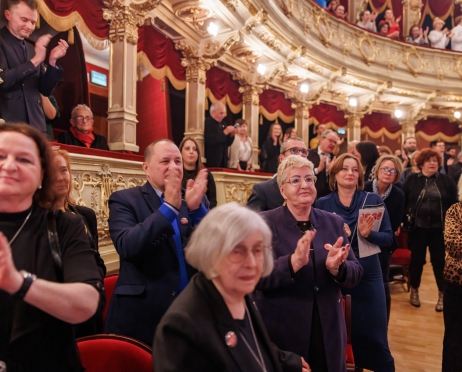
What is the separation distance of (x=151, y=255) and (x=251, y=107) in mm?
7180

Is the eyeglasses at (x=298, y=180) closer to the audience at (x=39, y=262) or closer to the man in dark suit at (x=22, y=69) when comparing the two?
the audience at (x=39, y=262)

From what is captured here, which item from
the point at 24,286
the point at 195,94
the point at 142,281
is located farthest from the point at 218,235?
the point at 195,94

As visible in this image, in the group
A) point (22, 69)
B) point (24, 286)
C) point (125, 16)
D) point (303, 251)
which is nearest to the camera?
point (24, 286)

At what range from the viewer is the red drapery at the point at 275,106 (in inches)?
360

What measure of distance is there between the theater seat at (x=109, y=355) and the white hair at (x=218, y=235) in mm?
481

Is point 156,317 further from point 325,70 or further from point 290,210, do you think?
point 325,70

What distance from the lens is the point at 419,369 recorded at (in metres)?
2.67

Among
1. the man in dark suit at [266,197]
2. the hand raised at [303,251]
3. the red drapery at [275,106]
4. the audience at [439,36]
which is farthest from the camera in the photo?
the audience at [439,36]

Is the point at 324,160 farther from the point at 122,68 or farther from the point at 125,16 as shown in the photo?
the point at 125,16

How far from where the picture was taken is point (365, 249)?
2260 mm

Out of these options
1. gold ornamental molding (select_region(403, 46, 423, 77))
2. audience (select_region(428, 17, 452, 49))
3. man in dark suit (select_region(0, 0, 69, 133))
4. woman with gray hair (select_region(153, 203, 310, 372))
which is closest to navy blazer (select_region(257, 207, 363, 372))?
woman with gray hair (select_region(153, 203, 310, 372))

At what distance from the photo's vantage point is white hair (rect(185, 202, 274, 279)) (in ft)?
3.25

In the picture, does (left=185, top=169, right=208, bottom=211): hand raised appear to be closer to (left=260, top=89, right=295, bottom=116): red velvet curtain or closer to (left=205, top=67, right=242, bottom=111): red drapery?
(left=205, top=67, right=242, bottom=111): red drapery

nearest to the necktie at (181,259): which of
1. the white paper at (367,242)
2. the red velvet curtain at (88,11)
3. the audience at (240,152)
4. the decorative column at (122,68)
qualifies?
the white paper at (367,242)
